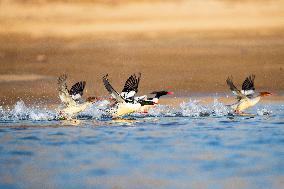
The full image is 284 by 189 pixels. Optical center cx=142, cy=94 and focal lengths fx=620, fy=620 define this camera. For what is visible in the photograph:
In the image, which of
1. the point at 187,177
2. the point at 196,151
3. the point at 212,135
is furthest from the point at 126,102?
the point at 187,177

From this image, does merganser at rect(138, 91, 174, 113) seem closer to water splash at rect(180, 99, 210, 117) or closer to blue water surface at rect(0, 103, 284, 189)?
water splash at rect(180, 99, 210, 117)

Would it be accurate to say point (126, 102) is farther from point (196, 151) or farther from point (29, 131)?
point (196, 151)

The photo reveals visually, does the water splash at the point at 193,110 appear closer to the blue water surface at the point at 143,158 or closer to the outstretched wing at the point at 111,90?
the outstretched wing at the point at 111,90

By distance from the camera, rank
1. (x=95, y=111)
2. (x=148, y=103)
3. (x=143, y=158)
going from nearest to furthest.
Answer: (x=143, y=158)
(x=148, y=103)
(x=95, y=111)

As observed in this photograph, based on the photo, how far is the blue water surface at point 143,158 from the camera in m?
10.4

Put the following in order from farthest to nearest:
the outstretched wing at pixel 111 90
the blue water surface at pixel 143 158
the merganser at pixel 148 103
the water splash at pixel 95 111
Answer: the water splash at pixel 95 111 < the merganser at pixel 148 103 < the outstretched wing at pixel 111 90 < the blue water surface at pixel 143 158

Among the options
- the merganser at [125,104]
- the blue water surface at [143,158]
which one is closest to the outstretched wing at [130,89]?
the merganser at [125,104]

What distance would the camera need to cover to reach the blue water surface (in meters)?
10.4

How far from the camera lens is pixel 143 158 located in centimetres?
1334

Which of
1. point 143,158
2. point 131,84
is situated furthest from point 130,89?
point 143,158

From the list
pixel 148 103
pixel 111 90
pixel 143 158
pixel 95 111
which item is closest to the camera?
pixel 143 158

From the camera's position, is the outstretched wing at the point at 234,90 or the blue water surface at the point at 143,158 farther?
the outstretched wing at the point at 234,90

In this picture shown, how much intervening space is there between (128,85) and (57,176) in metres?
20.1

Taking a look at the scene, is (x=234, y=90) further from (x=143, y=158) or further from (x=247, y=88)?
(x=143, y=158)
